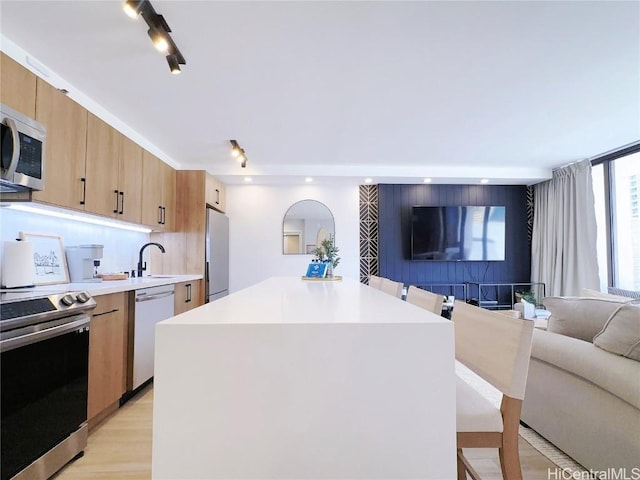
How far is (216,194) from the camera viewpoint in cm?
457

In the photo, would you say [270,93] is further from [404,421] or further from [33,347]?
[404,421]

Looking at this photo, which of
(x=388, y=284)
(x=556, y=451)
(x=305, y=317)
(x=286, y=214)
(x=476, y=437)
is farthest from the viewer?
(x=286, y=214)

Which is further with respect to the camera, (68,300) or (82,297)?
(82,297)

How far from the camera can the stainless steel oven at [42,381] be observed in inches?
57.6

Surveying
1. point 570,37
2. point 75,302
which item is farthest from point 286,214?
point 570,37

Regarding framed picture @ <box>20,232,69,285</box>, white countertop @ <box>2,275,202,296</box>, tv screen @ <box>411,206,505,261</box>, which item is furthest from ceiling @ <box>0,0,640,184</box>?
white countertop @ <box>2,275,202,296</box>

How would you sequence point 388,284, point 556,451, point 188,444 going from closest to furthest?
1. point 188,444
2. point 556,451
3. point 388,284

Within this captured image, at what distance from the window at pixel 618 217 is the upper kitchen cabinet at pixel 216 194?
508 centimetres

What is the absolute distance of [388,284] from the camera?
2223 mm

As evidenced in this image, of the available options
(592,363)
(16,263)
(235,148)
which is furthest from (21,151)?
(592,363)

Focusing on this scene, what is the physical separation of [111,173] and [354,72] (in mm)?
2117

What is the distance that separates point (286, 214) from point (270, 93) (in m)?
2.66

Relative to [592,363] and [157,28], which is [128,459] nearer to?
[157,28]

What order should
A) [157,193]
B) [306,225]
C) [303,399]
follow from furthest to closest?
[306,225]
[157,193]
[303,399]
